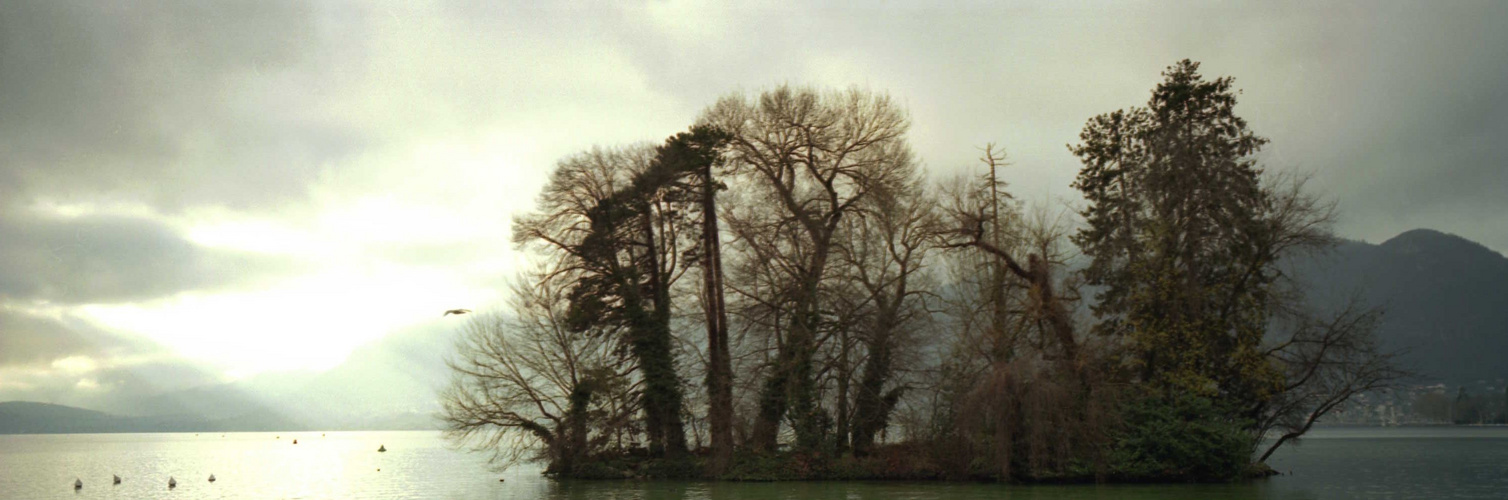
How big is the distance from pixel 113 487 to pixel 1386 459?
180 ft

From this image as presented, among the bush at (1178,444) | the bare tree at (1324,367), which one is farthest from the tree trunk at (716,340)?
the bare tree at (1324,367)

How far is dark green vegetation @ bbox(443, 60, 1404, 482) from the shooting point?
3058cm

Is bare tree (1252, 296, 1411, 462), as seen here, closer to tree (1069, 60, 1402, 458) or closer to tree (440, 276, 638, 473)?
tree (1069, 60, 1402, 458)

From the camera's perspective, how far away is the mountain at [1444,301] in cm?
11942

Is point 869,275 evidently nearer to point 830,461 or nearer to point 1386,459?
point 830,461

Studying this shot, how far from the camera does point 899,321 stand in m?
35.2

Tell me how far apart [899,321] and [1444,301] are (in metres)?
124

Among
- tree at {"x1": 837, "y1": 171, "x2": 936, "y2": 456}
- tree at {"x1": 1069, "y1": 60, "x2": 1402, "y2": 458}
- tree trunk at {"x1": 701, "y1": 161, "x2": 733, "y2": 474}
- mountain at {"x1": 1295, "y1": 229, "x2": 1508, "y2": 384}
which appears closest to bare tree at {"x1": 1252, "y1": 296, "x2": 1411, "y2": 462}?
tree at {"x1": 1069, "y1": 60, "x2": 1402, "y2": 458}

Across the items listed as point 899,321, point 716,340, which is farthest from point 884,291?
point 716,340

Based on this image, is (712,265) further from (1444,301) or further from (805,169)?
(1444,301)

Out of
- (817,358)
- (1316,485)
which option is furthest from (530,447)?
(1316,485)

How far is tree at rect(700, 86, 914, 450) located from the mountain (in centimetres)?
9562

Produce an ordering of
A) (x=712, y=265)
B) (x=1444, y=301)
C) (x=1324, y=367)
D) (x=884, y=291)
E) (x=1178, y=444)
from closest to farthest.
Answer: (x=1178, y=444) < (x=1324, y=367) < (x=884, y=291) < (x=712, y=265) < (x=1444, y=301)

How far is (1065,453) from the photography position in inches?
1173
